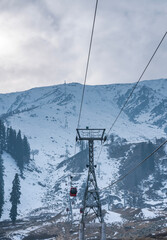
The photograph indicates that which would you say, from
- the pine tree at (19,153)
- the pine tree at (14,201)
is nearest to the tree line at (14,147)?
the pine tree at (19,153)

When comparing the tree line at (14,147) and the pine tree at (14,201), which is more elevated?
the tree line at (14,147)

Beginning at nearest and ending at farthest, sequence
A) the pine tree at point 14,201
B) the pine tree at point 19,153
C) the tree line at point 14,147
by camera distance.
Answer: the pine tree at point 14,201, the pine tree at point 19,153, the tree line at point 14,147

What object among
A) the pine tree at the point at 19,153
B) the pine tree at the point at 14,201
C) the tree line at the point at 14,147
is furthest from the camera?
the tree line at the point at 14,147

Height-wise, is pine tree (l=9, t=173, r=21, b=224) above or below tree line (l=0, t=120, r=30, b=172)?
below

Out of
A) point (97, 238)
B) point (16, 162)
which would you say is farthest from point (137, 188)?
point (97, 238)

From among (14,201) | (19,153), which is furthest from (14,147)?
(14,201)

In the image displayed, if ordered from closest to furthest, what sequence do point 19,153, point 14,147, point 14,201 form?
1. point 14,201
2. point 19,153
3. point 14,147

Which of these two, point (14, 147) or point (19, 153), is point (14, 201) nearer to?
point (19, 153)

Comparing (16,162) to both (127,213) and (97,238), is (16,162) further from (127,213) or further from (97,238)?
(97,238)

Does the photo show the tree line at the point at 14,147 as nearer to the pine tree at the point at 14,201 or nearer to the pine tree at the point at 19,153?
the pine tree at the point at 19,153

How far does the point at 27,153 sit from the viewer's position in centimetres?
16062

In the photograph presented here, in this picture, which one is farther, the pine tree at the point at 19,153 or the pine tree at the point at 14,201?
the pine tree at the point at 19,153

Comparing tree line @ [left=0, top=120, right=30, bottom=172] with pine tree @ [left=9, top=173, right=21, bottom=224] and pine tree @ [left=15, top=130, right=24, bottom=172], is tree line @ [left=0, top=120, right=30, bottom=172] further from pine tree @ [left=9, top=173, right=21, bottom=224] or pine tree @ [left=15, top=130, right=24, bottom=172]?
pine tree @ [left=9, top=173, right=21, bottom=224]

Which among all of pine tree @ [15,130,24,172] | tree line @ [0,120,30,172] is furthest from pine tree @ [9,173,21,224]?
tree line @ [0,120,30,172]
